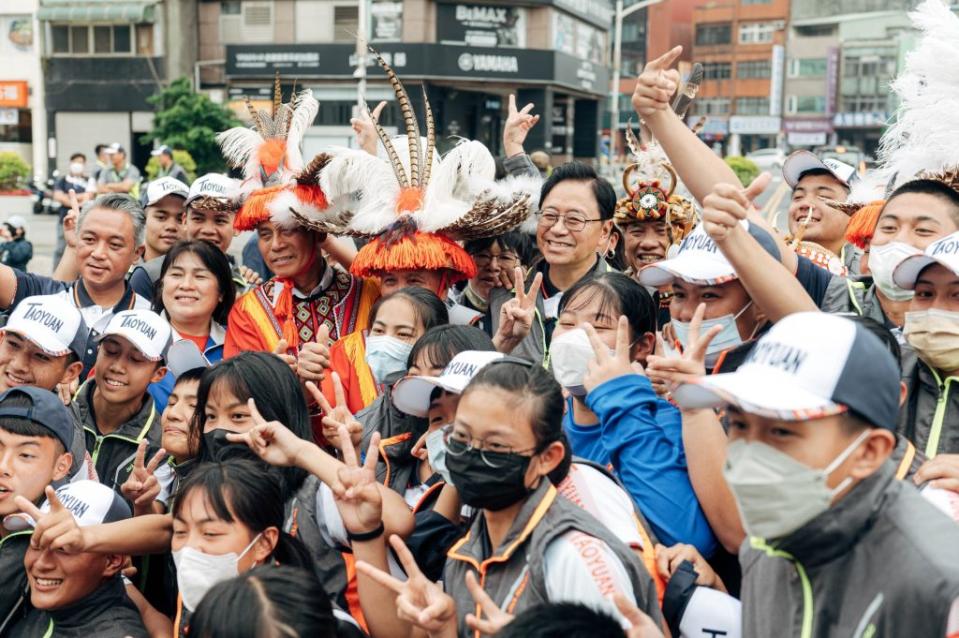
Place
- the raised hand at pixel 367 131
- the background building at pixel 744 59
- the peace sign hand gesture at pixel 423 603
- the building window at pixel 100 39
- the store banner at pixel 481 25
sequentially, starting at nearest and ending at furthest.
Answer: the peace sign hand gesture at pixel 423 603, the raised hand at pixel 367 131, the store banner at pixel 481 25, the building window at pixel 100 39, the background building at pixel 744 59

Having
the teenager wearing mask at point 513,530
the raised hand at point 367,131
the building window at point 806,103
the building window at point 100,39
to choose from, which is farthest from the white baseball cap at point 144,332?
the building window at point 806,103

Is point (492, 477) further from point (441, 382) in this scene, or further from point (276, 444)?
point (276, 444)

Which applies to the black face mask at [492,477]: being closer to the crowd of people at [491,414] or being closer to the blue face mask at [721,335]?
the crowd of people at [491,414]

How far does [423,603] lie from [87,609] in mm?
1245

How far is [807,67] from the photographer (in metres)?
71.9

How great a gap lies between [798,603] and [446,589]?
3.12ft

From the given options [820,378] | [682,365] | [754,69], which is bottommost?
[682,365]

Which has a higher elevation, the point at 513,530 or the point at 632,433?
the point at 632,433

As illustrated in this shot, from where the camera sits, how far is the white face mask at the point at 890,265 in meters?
3.36

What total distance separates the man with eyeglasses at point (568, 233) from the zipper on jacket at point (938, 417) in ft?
6.28

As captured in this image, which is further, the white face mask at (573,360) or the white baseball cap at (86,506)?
the white face mask at (573,360)

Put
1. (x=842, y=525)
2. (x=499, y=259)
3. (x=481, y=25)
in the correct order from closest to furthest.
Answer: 1. (x=842, y=525)
2. (x=499, y=259)
3. (x=481, y=25)

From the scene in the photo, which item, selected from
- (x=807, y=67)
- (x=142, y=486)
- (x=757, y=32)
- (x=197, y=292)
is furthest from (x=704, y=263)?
(x=757, y=32)

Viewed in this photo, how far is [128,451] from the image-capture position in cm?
414
